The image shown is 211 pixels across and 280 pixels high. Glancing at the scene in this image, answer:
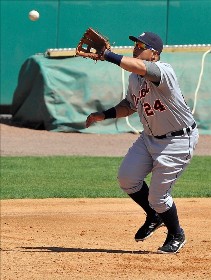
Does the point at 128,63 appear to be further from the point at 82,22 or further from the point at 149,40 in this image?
the point at 82,22

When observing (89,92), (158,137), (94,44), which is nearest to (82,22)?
(89,92)

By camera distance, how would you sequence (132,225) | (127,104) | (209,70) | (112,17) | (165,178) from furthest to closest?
1. (112,17)
2. (209,70)
3. (132,225)
4. (127,104)
5. (165,178)

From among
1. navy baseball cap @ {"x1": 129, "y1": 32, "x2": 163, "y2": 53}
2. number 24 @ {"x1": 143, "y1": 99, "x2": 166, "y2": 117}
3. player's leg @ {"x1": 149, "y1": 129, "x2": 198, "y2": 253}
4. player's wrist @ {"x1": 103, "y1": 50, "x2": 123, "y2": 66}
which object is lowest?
player's leg @ {"x1": 149, "y1": 129, "x2": 198, "y2": 253}

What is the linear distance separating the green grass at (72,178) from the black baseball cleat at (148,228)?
3290mm

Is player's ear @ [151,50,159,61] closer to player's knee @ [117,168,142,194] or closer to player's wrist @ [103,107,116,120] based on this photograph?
player's wrist @ [103,107,116,120]

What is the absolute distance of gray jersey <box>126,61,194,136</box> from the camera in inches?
292

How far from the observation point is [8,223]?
940 cm

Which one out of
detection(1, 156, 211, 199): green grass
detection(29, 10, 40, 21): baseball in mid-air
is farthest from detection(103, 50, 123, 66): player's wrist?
detection(29, 10, 40, 21): baseball in mid-air

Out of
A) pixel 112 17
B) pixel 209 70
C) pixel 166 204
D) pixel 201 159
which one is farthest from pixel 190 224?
pixel 112 17

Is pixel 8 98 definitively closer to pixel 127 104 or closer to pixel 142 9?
pixel 142 9

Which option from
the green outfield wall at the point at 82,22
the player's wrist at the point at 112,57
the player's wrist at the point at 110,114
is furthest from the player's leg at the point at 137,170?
the green outfield wall at the point at 82,22

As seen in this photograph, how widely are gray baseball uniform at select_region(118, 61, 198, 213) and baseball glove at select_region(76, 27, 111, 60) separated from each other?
1.68 ft

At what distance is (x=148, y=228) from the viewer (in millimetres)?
8148

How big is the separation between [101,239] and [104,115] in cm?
125
